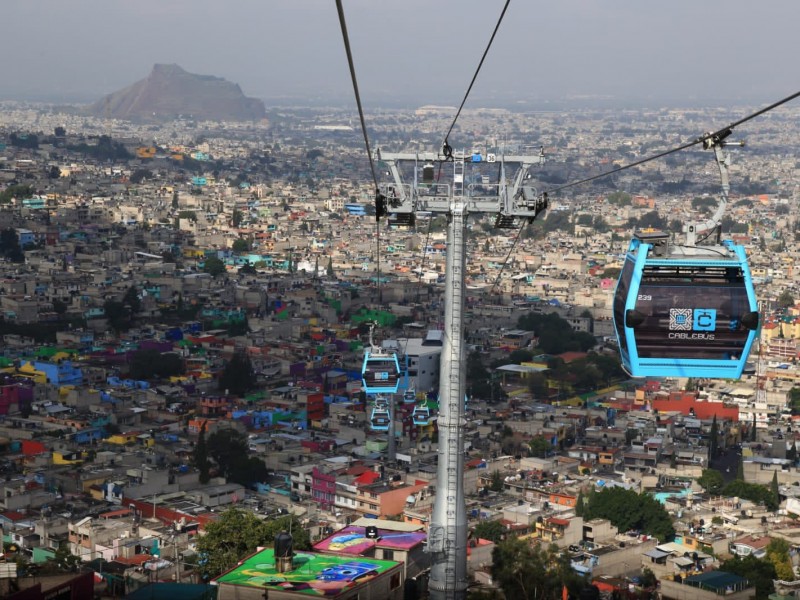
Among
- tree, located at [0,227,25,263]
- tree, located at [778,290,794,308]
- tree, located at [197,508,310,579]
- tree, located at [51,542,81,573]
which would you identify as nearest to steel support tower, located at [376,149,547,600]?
tree, located at [51,542,81,573]

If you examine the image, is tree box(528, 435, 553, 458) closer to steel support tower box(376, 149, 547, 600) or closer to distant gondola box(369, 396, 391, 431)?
distant gondola box(369, 396, 391, 431)

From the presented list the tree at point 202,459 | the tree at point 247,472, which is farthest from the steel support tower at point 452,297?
the tree at point 247,472

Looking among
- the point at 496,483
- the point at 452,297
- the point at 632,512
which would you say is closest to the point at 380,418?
the point at 496,483

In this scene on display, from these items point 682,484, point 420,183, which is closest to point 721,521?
point 682,484

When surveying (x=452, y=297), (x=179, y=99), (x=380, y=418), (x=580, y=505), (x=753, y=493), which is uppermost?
(x=179, y=99)

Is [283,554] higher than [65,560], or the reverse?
[283,554]

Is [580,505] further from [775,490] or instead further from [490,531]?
[775,490]

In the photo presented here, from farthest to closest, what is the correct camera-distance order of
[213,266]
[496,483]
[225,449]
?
[213,266] → [225,449] → [496,483]

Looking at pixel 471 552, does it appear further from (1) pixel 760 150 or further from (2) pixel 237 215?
(1) pixel 760 150
